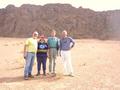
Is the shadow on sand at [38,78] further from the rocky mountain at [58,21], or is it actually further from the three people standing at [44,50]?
the rocky mountain at [58,21]

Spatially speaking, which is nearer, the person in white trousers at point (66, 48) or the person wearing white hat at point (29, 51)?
the person wearing white hat at point (29, 51)

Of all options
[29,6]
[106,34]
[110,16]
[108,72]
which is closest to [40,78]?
[108,72]

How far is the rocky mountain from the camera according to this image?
69062mm

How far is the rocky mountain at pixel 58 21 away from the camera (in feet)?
227

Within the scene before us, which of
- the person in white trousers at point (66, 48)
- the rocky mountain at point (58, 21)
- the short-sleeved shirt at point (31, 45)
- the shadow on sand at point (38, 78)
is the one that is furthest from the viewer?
the rocky mountain at point (58, 21)

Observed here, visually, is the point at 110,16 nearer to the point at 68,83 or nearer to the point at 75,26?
the point at 75,26

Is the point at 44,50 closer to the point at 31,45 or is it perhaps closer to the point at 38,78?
the point at 31,45

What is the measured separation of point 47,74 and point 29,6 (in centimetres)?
6487

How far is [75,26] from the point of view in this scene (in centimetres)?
7119

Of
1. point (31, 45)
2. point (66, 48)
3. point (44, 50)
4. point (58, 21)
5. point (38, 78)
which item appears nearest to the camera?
point (31, 45)

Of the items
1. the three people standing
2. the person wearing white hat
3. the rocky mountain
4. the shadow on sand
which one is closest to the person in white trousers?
the three people standing

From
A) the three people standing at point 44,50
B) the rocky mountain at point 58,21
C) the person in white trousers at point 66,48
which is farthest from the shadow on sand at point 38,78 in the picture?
the rocky mountain at point 58,21

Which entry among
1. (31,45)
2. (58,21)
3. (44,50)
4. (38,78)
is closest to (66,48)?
(44,50)

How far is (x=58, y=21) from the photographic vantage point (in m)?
73.0
